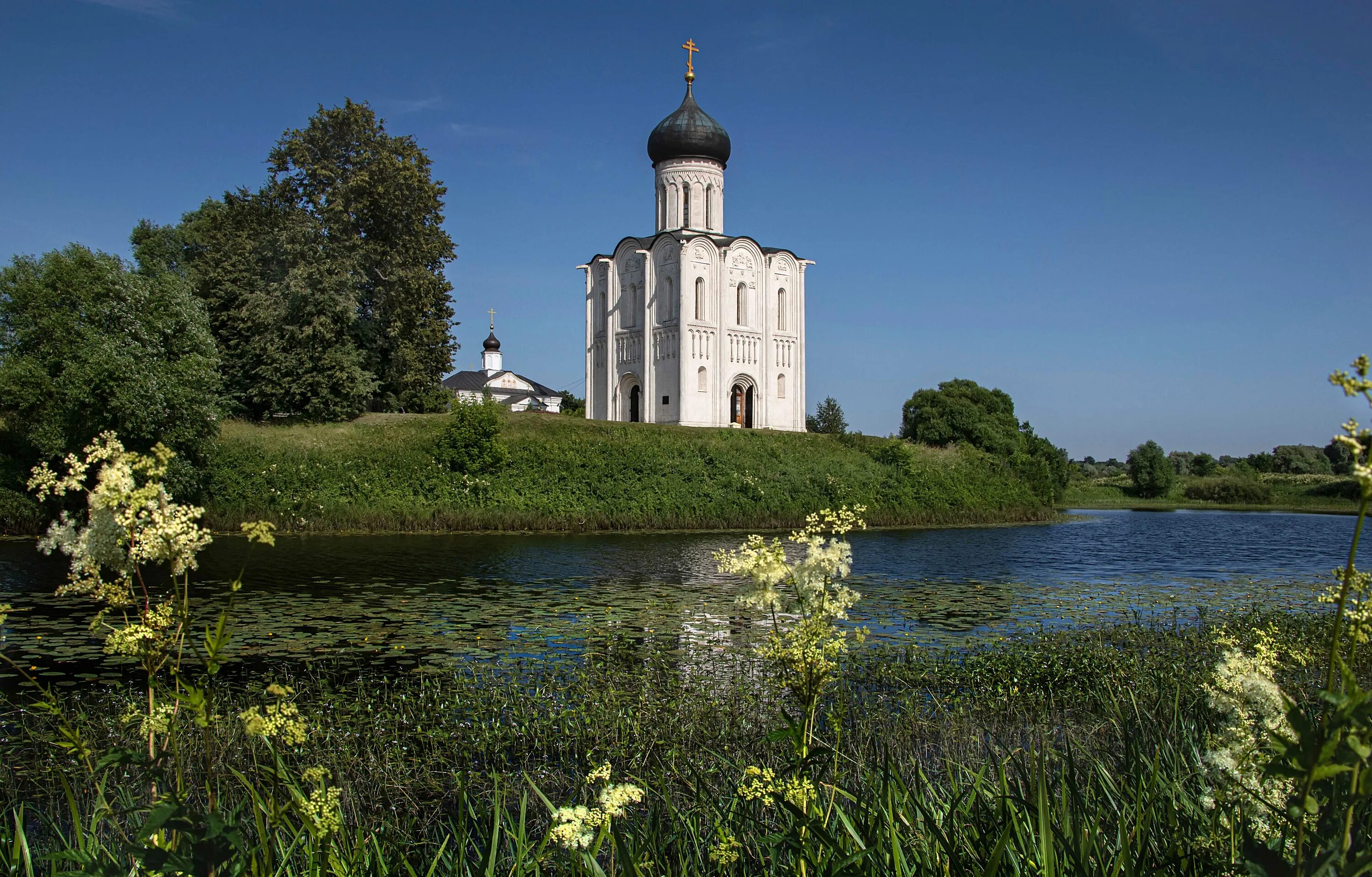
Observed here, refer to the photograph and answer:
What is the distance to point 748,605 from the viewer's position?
231 centimetres

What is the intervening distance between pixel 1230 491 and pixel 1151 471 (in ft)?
15.5

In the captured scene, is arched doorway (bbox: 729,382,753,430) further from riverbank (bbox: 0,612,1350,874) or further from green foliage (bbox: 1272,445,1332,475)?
green foliage (bbox: 1272,445,1332,475)

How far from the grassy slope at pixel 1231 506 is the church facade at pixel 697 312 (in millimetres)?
20359

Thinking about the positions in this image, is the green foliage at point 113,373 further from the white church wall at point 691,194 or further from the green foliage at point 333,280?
the white church wall at point 691,194

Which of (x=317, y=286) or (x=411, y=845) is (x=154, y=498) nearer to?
(x=411, y=845)

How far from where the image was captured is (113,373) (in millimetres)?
20250

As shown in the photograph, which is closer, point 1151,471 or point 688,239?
point 688,239

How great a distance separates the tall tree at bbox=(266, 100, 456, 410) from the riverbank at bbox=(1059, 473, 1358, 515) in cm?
3441

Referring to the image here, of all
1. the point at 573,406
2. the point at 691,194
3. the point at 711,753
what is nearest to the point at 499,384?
the point at 573,406

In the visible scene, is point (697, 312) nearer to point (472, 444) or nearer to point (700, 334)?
point (700, 334)

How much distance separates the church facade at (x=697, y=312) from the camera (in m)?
38.3

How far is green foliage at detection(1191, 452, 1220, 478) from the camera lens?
64312mm

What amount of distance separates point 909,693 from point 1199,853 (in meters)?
4.50

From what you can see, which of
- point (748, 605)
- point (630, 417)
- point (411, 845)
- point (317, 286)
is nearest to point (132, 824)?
point (411, 845)
